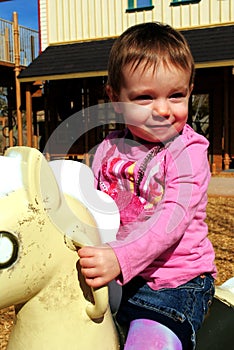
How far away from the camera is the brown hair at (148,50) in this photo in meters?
1.37

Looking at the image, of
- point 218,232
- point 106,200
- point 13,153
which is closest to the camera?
point 13,153

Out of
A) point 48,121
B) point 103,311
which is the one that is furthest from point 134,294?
point 48,121

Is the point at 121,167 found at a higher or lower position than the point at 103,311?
higher

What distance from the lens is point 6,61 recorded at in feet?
42.1

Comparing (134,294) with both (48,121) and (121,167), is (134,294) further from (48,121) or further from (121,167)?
(48,121)

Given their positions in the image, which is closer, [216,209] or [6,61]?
[216,209]

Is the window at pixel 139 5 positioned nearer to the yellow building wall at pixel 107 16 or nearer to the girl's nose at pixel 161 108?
the yellow building wall at pixel 107 16

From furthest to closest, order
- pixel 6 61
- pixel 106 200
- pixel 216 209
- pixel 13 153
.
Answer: pixel 6 61 < pixel 216 209 < pixel 106 200 < pixel 13 153

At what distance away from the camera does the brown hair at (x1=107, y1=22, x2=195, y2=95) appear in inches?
53.8

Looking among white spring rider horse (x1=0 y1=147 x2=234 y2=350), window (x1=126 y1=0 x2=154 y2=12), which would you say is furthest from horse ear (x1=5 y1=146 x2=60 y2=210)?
window (x1=126 y1=0 x2=154 y2=12)

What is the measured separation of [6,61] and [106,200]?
12270mm

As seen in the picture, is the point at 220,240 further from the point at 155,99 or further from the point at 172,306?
the point at 155,99

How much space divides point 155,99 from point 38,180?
1.52 ft

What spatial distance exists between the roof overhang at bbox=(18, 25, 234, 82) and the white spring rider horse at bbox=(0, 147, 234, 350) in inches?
339
